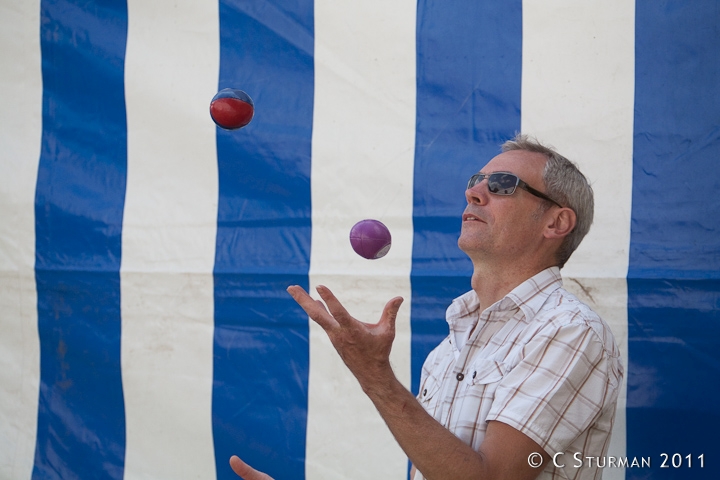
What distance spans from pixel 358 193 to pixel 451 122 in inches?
12.9

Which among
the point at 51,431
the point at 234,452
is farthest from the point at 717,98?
the point at 51,431

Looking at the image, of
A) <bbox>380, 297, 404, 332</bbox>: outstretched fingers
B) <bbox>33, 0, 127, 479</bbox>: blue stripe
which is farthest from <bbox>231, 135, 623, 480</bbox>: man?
<bbox>33, 0, 127, 479</bbox>: blue stripe

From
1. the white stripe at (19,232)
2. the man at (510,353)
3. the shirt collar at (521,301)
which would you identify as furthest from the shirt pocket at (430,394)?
the white stripe at (19,232)

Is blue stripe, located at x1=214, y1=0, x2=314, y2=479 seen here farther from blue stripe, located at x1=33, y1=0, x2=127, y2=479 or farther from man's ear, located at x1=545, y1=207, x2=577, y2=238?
man's ear, located at x1=545, y1=207, x2=577, y2=238

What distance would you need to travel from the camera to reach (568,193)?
1.46 m

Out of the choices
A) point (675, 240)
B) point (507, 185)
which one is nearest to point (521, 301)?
point (507, 185)

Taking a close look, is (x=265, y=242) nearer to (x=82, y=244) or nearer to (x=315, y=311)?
(x=82, y=244)

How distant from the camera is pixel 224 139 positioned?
6.66ft

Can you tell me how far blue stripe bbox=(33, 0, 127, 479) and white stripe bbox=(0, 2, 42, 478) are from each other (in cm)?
4

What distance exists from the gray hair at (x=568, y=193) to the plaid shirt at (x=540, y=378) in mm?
155

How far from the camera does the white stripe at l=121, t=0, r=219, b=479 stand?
2.02 m

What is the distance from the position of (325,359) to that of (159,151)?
83cm

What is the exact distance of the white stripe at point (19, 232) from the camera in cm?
216

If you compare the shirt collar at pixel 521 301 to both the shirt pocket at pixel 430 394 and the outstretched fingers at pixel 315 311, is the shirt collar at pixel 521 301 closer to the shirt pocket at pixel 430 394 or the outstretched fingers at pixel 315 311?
the shirt pocket at pixel 430 394
